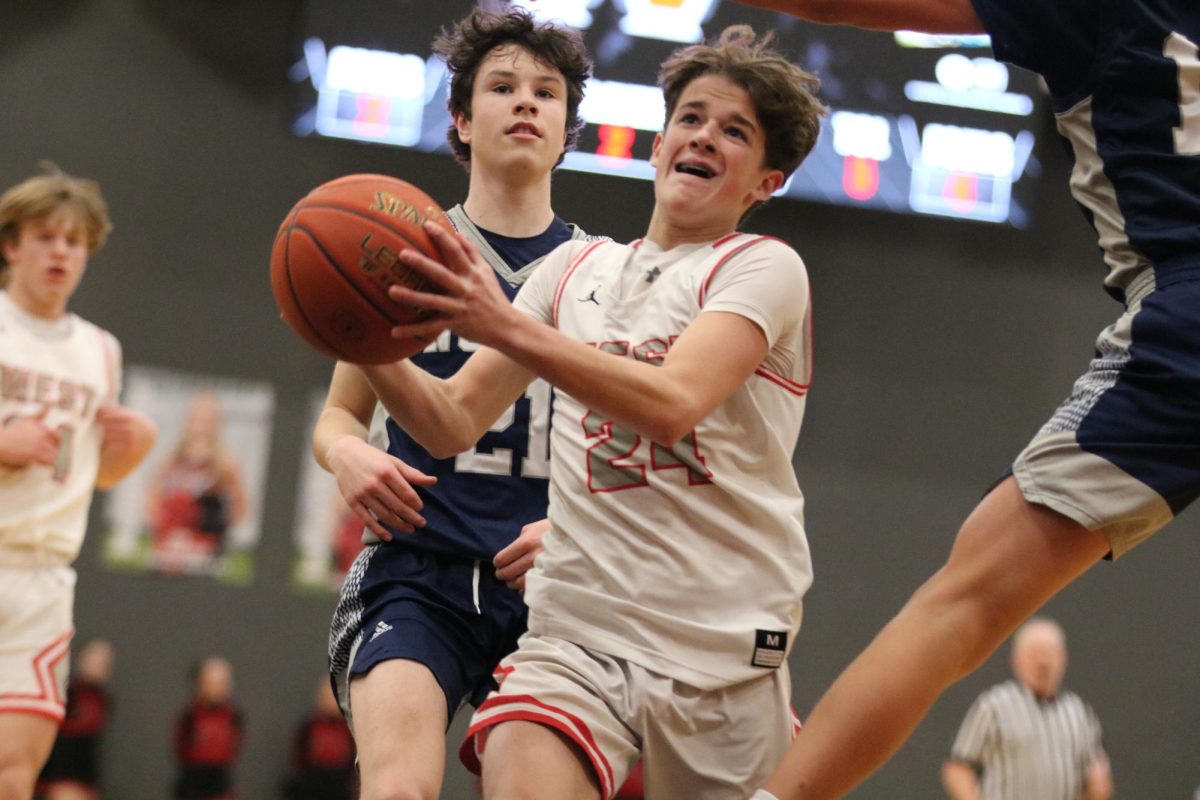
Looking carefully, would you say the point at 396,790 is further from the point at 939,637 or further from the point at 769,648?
the point at 939,637

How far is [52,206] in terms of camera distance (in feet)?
18.0

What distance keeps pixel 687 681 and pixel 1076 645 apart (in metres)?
7.91

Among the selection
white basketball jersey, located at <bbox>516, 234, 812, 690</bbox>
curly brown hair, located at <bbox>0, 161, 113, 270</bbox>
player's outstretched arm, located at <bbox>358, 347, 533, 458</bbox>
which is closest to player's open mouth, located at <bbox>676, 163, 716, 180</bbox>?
white basketball jersey, located at <bbox>516, 234, 812, 690</bbox>

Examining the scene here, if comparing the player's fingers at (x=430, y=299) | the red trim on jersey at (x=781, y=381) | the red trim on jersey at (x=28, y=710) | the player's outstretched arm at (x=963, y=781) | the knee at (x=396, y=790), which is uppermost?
the player's fingers at (x=430, y=299)

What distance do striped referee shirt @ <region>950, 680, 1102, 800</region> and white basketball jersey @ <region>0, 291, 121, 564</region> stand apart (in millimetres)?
4431

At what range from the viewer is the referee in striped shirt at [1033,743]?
704cm

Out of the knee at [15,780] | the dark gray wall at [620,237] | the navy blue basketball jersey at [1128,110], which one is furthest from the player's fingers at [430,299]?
Answer: the dark gray wall at [620,237]

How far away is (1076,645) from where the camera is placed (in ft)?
31.7

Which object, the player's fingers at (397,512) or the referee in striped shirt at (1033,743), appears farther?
the referee in striped shirt at (1033,743)

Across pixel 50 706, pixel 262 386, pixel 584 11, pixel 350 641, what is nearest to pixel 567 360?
pixel 350 641

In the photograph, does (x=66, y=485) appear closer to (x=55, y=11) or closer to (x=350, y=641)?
(x=350, y=641)

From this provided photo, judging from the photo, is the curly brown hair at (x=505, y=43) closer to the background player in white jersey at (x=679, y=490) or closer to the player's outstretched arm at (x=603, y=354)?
the background player in white jersey at (x=679, y=490)

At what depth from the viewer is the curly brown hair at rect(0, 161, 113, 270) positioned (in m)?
5.47

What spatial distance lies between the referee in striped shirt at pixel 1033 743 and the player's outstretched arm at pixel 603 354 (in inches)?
203
